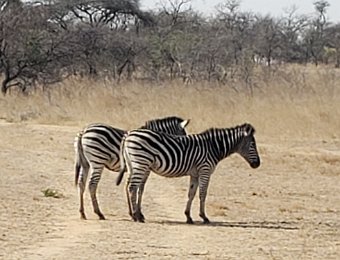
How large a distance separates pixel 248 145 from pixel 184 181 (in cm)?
314

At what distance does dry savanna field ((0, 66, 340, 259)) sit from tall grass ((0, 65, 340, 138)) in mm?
33

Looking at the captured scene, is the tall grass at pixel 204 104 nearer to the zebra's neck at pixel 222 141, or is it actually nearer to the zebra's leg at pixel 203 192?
the zebra's neck at pixel 222 141

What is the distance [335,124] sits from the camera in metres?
21.8

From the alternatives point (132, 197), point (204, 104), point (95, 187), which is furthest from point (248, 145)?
point (204, 104)

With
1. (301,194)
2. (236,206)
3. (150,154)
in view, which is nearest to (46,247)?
(150,154)

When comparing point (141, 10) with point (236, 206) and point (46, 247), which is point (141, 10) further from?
point (46, 247)

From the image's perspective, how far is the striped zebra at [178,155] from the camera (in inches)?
423

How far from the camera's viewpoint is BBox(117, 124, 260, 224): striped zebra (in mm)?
10750

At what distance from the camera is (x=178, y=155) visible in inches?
436

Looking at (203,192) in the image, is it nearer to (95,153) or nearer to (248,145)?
(248,145)

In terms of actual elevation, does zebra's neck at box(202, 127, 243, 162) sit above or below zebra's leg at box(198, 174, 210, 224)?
above

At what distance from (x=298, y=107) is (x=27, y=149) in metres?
7.41

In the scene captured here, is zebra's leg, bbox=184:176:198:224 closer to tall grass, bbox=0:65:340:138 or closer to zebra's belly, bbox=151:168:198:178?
zebra's belly, bbox=151:168:198:178

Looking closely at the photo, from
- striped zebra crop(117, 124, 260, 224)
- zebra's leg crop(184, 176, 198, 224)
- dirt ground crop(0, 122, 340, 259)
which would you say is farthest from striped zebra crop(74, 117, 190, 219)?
zebra's leg crop(184, 176, 198, 224)
